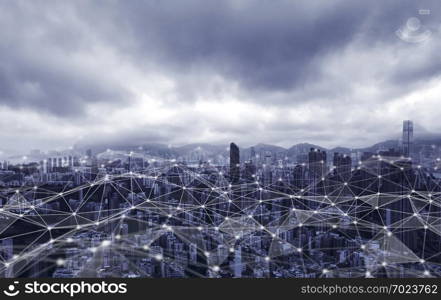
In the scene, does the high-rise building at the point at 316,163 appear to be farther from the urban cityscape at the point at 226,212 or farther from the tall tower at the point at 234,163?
the tall tower at the point at 234,163

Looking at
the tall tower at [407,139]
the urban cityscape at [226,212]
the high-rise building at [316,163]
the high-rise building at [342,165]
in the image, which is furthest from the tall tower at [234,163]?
the tall tower at [407,139]

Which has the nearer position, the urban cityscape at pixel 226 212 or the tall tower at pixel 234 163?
the urban cityscape at pixel 226 212

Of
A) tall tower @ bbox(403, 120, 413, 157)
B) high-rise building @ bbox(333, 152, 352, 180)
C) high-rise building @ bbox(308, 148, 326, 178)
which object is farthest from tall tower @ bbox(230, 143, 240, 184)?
tall tower @ bbox(403, 120, 413, 157)

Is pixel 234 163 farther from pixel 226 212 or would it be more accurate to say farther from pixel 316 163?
pixel 316 163

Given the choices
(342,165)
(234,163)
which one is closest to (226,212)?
(234,163)

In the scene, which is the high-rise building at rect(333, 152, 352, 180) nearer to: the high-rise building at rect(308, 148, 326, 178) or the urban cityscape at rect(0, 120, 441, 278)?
the urban cityscape at rect(0, 120, 441, 278)
